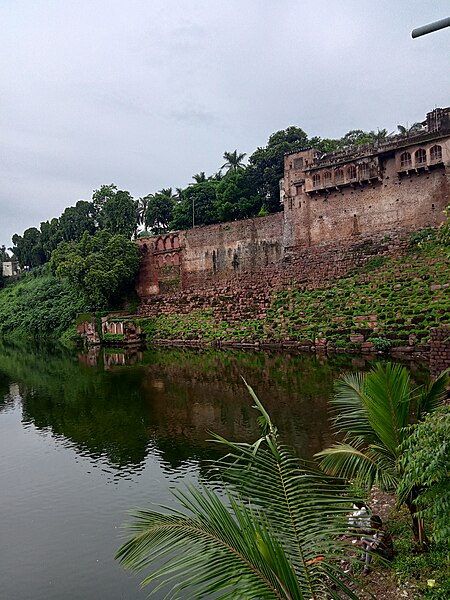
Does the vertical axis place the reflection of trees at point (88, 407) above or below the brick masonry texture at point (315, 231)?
below

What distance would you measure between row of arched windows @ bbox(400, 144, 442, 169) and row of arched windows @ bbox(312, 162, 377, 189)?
143cm

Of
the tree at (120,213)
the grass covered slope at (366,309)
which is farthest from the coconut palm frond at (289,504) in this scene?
the tree at (120,213)

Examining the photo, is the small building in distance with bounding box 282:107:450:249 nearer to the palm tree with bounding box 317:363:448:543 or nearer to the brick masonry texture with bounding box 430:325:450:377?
the brick masonry texture with bounding box 430:325:450:377

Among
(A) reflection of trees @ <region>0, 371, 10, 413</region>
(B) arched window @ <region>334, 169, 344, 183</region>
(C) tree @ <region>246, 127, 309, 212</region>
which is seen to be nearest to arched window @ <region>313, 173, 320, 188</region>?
(B) arched window @ <region>334, 169, 344, 183</region>

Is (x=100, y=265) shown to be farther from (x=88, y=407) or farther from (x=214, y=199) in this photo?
(x=88, y=407)

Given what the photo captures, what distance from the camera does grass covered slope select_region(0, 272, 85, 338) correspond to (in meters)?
40.7

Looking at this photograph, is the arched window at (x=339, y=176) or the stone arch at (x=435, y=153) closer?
the stone arch at (x=435, y=153)

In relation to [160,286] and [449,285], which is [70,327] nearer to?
[160,286]

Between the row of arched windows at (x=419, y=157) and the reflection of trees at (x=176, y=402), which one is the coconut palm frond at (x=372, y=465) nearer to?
the reflection of trees at (x=176, y=402)

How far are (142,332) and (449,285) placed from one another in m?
18.4

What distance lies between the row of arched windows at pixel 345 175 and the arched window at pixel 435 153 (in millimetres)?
2787

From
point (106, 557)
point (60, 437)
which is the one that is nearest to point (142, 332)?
point (60, 437)

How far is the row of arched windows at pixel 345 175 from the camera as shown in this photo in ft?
84.1

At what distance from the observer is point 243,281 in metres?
30.4
